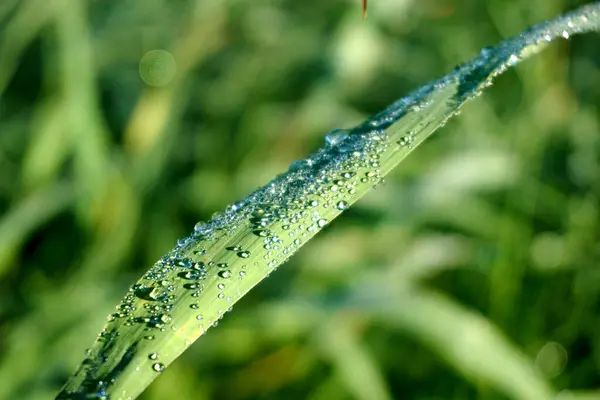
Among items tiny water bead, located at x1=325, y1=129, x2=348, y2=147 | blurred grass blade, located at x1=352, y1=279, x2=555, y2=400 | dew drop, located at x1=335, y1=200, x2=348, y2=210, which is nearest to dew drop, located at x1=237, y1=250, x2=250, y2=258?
dew drop, located at x1=335, y1=200, x2=348, y2=210

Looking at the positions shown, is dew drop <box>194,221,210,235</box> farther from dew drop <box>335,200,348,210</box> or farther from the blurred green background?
the blurred green background

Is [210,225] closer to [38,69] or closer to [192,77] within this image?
[192,77]

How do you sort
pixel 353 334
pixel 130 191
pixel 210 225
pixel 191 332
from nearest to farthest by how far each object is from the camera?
pixel 191 332 → pixel 210 225 → pixel 353 334 → pixel 130 191

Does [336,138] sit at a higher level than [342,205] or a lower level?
higher

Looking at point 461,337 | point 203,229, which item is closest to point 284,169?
point 461,337

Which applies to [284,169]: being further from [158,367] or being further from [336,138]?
[158,367]

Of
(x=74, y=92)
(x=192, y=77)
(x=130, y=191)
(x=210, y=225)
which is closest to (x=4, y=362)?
(x=130, y=191)
